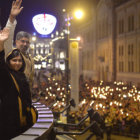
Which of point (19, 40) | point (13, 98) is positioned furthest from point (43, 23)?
point (13, 98)

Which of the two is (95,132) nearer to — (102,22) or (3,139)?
(3,139)

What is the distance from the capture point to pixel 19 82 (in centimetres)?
231

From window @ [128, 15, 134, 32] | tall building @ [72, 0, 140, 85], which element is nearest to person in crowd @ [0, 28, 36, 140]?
tall building @ [72, 0, 140, 85]

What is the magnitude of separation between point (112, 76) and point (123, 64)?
2171 millimetres

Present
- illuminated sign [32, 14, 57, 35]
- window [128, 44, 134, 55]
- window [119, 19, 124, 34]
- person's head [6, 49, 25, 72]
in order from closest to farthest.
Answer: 1. person's head [6, 49, 25, 72]
2. illuminated sign [32, 14, 57, 35]
3. window [128, 44, 134, 55]
4. window [119, 19, 124, 34]

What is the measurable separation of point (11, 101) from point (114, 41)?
26828 millimetres

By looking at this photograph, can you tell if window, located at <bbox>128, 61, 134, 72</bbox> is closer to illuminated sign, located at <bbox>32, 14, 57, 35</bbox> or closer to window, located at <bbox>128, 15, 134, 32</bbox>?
window, located at <bbox>128, 15, 134, 32</bbox>

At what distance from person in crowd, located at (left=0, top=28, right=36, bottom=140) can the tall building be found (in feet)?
71.1

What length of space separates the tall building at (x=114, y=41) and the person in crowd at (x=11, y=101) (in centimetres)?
2166

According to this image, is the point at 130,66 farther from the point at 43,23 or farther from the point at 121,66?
the point at 43,23

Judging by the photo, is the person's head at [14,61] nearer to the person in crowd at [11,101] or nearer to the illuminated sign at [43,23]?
the person in crowd at [11,101]

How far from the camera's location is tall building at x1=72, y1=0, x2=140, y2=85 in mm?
24281

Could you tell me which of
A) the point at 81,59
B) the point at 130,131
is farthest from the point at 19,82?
the point at 81,59

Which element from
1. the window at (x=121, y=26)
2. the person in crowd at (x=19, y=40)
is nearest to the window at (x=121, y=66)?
the window at (x=121, y=26)
